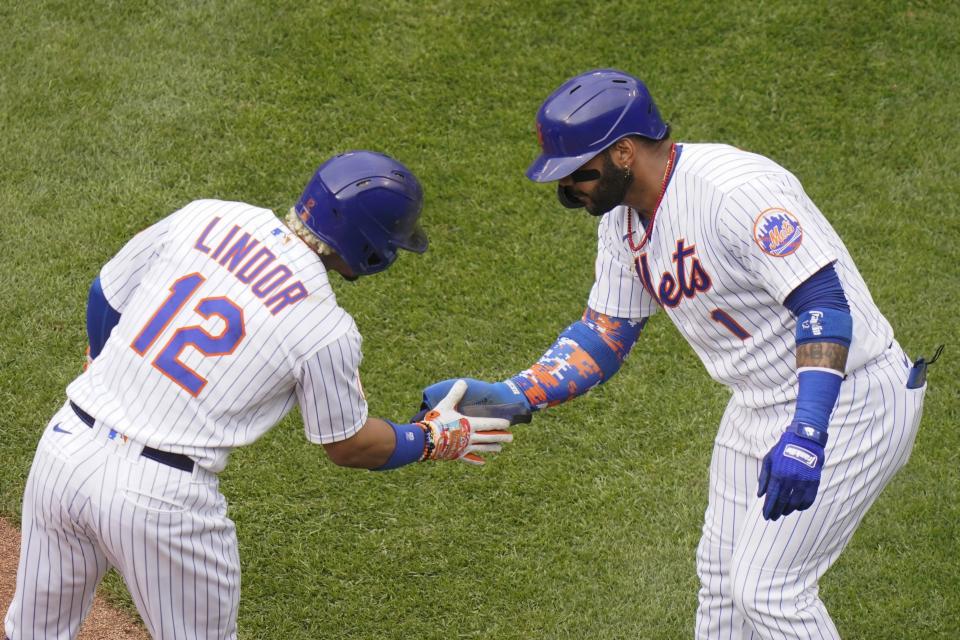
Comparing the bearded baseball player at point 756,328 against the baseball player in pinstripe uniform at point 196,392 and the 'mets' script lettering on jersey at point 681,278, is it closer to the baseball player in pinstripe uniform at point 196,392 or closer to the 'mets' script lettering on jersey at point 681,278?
the 'mets' script lettering on jersey at point 681,278

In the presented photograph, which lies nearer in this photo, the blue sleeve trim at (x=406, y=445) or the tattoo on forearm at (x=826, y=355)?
the tattoo on forearm at (x=826, y=355)

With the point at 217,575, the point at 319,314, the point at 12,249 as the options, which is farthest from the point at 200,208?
the point at 12,249

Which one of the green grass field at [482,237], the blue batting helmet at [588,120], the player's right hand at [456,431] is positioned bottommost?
the green grass field at [482,237]

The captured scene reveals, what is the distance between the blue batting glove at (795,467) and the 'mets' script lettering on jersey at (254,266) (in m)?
1.46

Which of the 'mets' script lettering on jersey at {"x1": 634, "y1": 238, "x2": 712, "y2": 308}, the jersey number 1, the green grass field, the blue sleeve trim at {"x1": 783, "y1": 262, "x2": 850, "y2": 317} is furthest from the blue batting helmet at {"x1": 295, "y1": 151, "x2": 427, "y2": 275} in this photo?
the green grass field

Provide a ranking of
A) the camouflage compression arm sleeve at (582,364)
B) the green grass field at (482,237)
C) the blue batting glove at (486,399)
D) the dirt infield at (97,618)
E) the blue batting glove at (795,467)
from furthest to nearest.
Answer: the green grass field at (482,237), the dirt infield at (97,618), the camouflage compression arm sleeve at (582,364), the blue batting glove at (486,399), the blue batting glove at (795,467)

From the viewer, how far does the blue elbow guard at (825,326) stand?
3576 millimetres

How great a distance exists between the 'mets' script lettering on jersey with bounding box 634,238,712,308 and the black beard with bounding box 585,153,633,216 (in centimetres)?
24

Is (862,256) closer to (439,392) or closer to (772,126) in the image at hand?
(772,126)

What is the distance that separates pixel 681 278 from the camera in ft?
13.2

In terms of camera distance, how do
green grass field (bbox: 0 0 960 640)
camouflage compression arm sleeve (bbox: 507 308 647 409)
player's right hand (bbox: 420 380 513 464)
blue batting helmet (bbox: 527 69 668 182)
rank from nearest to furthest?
1. blue batting helmet (bbox: 527 69 668 182)
2. player's right hand (bbox: 420 380 513 464)
3. camouflage compression arm sleeve (bbox: 507 308 647 409)
4. green grass field (bbox: 0 0 960 640)

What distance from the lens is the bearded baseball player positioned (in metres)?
3.64

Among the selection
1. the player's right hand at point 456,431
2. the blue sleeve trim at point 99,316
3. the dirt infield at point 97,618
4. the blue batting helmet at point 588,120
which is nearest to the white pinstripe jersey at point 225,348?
the blue sleeve trim at point 99,316

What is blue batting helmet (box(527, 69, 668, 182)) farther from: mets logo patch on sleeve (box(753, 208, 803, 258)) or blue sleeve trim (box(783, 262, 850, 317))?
blue sleeve trim (box(783, 262, 850, 317))
